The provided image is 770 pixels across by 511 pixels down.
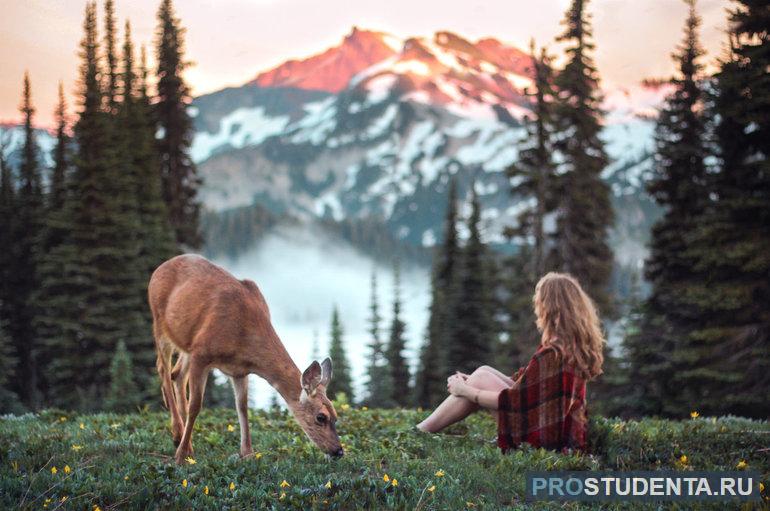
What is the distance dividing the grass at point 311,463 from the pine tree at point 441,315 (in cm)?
3849

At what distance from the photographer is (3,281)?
49.9 meters

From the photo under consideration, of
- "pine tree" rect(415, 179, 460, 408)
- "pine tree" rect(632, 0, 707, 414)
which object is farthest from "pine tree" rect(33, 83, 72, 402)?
"pine tree" rect(632, 0, 707, 414)

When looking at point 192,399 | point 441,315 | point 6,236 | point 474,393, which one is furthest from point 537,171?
point 6,236

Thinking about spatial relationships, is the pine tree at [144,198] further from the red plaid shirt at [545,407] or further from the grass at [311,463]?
the red plaid shirt at [545,407]

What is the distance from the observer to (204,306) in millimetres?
7777

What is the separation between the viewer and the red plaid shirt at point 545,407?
23.4ft

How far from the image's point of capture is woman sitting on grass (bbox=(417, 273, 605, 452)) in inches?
280

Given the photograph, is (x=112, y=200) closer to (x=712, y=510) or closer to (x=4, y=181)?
(x=4, y=181)

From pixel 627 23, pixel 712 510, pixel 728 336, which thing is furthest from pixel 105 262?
pixel 712 510

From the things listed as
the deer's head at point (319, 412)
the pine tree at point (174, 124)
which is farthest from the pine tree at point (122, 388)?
the deer's head at point (319, 412)

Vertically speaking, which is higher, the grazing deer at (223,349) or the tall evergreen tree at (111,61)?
the tall evergreen tree at (111,61)

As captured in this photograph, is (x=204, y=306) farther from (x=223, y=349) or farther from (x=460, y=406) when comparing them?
(x=460, y=406)

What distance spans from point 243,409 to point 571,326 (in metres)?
3.53

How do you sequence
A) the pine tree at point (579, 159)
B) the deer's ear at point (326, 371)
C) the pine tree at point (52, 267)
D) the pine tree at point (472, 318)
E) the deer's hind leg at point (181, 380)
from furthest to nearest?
the pine tree at point (472, 318), the pine tree at point (52, 267), the pine tree at point (579, 159), the deer's hind leg at point (181, 380), the deer's ear at point (326, 371)
